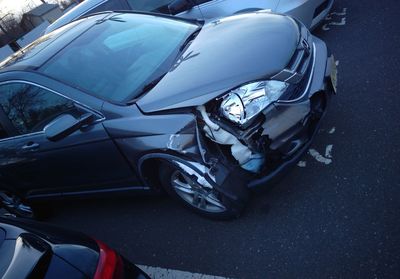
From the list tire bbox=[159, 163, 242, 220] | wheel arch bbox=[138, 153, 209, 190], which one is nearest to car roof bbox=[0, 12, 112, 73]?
wheel arch bbox=[138, 153, 209, 190]

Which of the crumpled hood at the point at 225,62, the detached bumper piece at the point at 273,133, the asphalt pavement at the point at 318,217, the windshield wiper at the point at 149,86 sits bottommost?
the asphalt pavement at the point at 318,217

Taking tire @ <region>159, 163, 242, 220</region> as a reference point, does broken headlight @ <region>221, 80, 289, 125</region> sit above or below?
above

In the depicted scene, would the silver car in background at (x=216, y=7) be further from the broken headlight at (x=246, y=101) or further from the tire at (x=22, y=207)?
the tire at (x=22, y=207)

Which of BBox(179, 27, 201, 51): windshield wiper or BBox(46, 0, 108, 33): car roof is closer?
BBox(179, 27, 201, 51): windshield wiper

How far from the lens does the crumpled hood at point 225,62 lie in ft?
8.61

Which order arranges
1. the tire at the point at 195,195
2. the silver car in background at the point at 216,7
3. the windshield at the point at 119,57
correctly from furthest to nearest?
the silver car in background at the point at 216,7, the windshield at the point at 119,57, the tire at the point at 195,195

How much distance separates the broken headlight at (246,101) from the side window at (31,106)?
3.88 feet

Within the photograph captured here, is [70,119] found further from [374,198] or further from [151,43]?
[374,198]

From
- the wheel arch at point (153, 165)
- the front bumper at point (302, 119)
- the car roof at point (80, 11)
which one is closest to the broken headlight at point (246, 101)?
the front bumper at point (302, 119)

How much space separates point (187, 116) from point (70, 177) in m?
1.45

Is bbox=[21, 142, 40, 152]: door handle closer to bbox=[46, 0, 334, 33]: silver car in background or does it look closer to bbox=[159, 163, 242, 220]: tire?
bbox=[159, 163, 242, 220]: tire

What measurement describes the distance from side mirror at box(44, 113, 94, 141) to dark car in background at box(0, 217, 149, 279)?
2.79 feet

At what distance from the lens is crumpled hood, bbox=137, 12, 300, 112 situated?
2.62 meters

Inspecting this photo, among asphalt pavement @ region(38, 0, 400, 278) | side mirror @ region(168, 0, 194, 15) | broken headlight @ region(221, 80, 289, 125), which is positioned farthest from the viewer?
side mirror @ region(168, 0, 194, 15)
